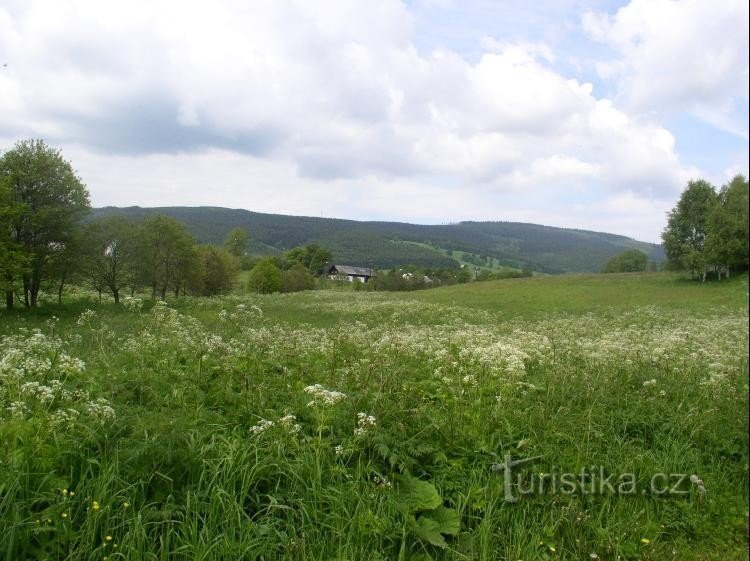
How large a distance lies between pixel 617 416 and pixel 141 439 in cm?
530

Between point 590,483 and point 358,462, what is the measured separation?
7.61 feet

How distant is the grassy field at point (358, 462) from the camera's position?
12.8 ft

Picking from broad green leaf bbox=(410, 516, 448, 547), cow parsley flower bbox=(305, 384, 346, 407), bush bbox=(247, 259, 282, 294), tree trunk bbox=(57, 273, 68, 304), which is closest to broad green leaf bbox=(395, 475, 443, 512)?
broad green leaf bbox=(410, 516, 448, 547)

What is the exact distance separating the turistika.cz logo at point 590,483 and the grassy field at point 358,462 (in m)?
0.02

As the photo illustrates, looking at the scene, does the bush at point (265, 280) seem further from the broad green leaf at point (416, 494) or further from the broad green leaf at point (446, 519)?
the broad green leaf at point (446, 519)

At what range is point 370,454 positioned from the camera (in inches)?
191

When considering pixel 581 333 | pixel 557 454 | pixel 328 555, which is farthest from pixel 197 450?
pixel 581 333

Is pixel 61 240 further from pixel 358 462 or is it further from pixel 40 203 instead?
pixel 358 462

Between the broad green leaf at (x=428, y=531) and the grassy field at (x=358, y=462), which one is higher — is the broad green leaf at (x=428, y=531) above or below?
below

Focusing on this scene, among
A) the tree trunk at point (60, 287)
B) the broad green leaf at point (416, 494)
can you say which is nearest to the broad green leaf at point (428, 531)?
the broad green leaf at point (416, 494)

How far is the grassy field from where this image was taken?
3.89 m

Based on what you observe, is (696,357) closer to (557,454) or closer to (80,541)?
(557,454)

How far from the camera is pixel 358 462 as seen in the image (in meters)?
4.68

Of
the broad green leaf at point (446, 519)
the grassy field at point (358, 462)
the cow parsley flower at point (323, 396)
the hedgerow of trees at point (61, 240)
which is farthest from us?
the hedgerow of trees at point (61, 240)
